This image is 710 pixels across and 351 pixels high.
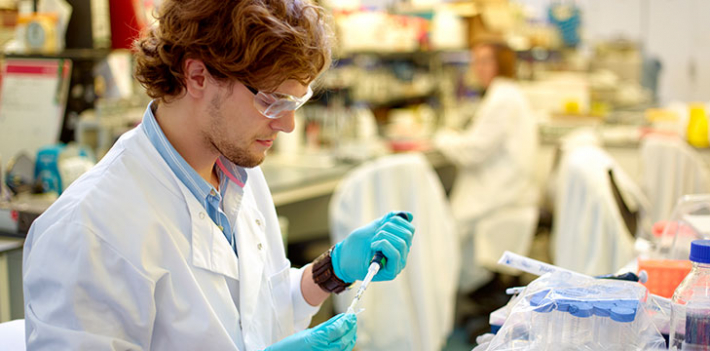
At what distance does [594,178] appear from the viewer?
2.50 metres

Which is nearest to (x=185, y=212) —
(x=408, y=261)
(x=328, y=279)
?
(x=328, y=279)

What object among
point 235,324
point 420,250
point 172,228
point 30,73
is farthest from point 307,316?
point 30,73

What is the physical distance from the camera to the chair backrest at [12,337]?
126 centimetres

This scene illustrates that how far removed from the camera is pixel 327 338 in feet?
3.74

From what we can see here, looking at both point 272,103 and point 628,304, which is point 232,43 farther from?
point 628,304

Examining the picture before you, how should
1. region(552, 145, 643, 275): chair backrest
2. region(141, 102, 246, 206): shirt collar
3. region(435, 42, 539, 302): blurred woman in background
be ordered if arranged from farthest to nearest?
region(435, 42, 539, 302): blurred woman in background → region(552, 145, 643, 275): chair backrest → region(141, 102, 246, 206): shirt collar

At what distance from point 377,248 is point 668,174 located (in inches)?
71.4

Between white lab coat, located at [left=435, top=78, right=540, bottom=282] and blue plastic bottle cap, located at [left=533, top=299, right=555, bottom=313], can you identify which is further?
white lab coat, located at [left=435, top=78, right=540, bottom=282]

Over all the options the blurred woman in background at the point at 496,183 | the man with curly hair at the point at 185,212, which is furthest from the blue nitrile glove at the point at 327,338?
the blurred woman in background at the point at 496,183

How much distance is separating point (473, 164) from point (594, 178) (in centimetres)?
152

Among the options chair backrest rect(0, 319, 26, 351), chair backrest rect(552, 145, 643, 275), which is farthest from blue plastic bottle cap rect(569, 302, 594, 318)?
chair backrest rect(552, 145, 643, 275)

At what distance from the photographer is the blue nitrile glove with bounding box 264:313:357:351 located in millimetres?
1143

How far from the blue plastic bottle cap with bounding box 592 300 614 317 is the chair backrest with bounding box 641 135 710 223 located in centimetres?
173

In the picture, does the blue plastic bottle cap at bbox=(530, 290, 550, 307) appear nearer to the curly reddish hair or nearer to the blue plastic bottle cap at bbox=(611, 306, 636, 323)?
the blue plastic bottle cap at bbox=(611, 306, 636, 323)
